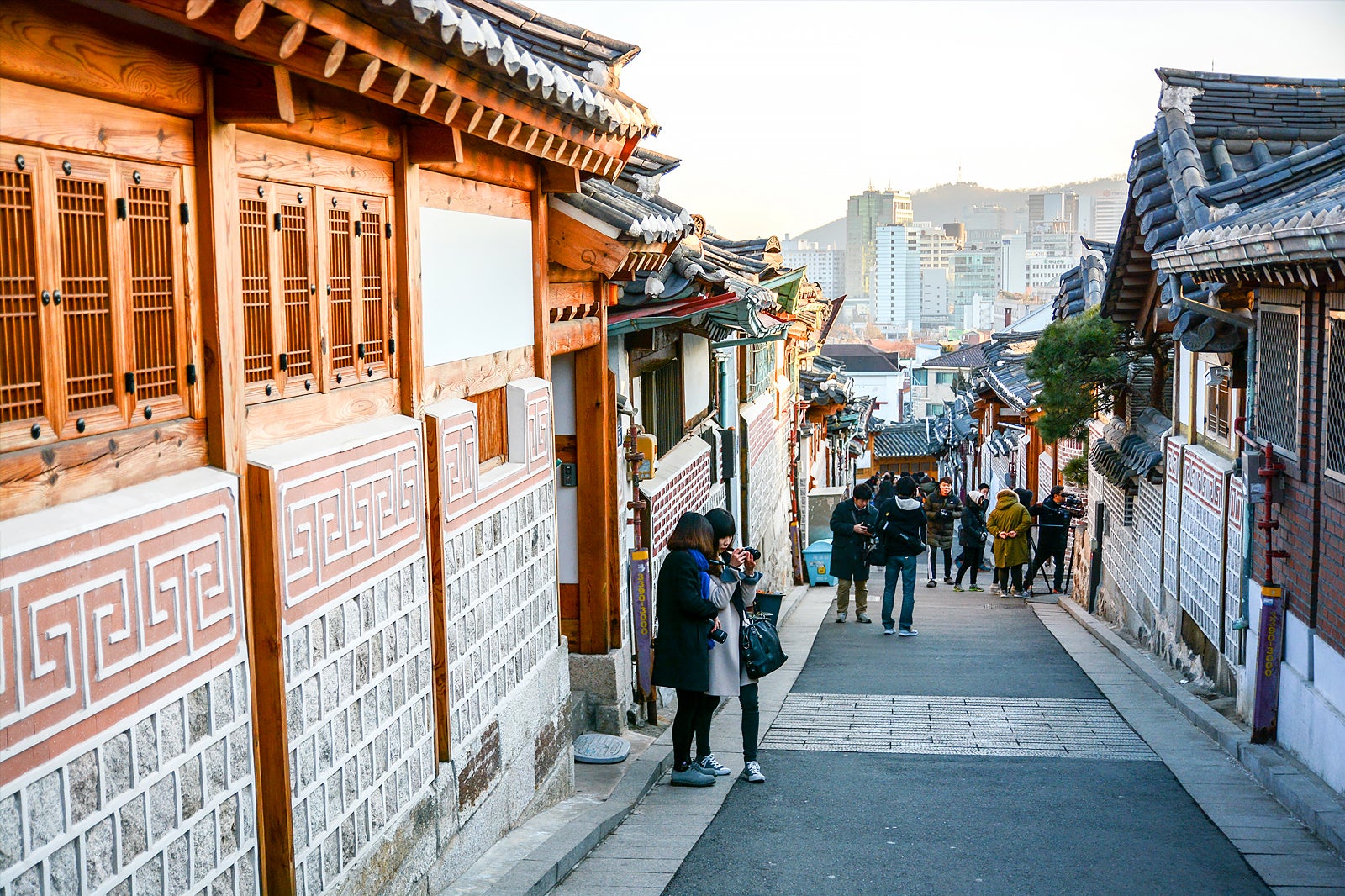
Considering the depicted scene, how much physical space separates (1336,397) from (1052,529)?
13.9 m

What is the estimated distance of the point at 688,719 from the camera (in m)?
9.56

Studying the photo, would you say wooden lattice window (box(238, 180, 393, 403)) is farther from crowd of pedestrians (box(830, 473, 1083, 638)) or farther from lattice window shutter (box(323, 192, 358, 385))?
crowd of pedestrians (box(830, 473, 1083, 638))

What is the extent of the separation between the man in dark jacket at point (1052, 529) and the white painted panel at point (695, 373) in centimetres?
712

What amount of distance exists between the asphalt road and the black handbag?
0.96m

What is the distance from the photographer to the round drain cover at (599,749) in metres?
10.1

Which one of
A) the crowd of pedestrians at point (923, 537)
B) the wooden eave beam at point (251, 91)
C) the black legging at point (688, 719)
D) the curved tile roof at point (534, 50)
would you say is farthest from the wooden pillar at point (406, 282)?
the crowd of pedestrians at point (923, 537)

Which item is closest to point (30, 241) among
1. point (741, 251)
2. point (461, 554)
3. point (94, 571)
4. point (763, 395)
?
point (94, 571)

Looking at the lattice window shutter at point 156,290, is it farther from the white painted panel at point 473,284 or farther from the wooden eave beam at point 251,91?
the white painted panel at point 473,284

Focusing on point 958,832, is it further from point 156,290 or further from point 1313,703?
point 156,290

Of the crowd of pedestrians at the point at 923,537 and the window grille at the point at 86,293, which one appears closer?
the window grille at the point at 86,293

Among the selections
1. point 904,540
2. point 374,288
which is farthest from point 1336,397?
point 904,540

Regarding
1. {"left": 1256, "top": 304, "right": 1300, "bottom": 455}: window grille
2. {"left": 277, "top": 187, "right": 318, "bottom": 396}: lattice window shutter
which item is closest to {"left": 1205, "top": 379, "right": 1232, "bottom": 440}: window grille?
{"left": 1256, "top": 304, "right": 1300, "bottom": 455}: window grille

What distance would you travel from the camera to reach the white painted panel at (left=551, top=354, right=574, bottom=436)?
10.6 meters

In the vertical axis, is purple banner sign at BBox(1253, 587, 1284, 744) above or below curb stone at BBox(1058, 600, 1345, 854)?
above
